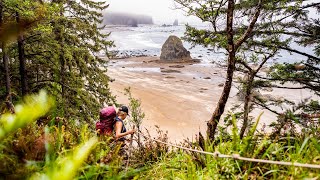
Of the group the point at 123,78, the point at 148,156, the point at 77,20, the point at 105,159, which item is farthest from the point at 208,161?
the point at 123,78

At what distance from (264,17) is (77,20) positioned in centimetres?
964

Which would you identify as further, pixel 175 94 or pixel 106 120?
pixel 175 94

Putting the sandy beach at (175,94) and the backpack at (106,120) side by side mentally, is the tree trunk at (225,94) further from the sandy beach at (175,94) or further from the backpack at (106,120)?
the sandy beach at (175,94)

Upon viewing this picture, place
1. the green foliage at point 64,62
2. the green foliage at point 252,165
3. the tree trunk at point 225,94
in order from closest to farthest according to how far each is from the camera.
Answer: the green foliage at point 252,165 → the tree trunk at point 225,94 → the green foliage at point 64,62

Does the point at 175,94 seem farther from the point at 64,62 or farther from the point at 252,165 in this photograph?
the point at 252,165

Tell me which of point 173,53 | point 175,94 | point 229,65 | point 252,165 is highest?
point 229,65

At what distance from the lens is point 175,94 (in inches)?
1483

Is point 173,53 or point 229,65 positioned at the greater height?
point 229,65

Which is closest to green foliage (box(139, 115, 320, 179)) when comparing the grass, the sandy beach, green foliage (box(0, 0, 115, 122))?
the grass

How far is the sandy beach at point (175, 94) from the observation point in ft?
88.4

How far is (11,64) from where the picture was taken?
14.7 metres

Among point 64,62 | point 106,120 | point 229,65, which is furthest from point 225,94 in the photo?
point 64,62

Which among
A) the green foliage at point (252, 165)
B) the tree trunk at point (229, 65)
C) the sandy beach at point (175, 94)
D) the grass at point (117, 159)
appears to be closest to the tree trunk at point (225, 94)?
the tree trunk at point (229, 65)

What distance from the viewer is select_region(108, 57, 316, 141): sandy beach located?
88.4ft
